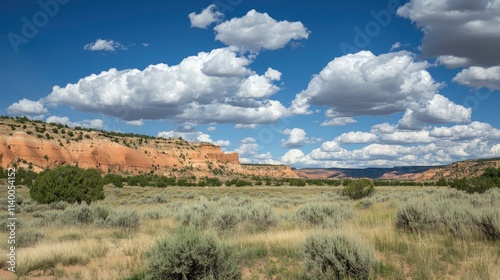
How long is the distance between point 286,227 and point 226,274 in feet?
21.0

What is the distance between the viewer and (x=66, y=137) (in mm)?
82312

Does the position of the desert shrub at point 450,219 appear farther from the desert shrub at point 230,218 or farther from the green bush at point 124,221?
the green bush at point 124,221

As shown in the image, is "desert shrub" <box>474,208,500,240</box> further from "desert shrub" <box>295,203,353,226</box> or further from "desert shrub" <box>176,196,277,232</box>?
"desert shrub" <box>176,196,277,232</box>

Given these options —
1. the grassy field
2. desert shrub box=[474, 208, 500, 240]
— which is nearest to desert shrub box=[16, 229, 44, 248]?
the grassy field

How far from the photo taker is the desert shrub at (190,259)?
20.7 feet

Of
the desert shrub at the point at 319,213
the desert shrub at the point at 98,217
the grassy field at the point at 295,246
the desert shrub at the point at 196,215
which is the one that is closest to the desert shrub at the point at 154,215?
the desert shrub at the point at 196,215

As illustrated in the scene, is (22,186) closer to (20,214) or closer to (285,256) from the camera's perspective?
(20,214)

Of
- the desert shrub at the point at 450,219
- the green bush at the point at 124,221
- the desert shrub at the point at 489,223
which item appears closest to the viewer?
the desert shrub at the point at 489,223

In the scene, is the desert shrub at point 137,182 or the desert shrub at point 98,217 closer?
the desert shrub at point 98,217

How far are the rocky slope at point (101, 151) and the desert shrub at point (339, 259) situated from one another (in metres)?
74.1

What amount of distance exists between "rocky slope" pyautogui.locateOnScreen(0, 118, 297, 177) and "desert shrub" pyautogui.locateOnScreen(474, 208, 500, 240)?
245 ft

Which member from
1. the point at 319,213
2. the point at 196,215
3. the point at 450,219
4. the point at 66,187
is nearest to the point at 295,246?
the point at 450,219

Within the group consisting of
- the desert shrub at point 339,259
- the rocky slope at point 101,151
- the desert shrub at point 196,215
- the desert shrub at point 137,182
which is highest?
the rocky slope at point 101,151

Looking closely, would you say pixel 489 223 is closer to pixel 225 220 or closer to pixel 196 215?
pixel 225 220
